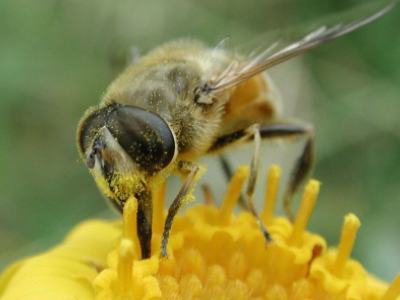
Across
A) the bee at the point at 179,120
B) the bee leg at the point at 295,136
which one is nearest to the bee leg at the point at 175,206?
the bee at the point at 179,120

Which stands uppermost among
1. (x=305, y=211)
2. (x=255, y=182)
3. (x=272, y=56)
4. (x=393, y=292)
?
(x=272, y=56)

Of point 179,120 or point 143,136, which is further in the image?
point 179,120

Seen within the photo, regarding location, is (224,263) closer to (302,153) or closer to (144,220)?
(144,220)

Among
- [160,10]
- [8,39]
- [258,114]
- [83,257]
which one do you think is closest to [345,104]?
[160,10]

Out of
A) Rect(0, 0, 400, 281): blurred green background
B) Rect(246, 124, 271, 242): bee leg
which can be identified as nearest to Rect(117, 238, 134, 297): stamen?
Rect(246, 124, 271, 242): bee leg

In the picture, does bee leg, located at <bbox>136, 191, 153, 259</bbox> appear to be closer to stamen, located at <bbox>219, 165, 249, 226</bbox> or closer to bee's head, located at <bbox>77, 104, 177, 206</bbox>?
bee's head, located at <bbox>77, 104, 177, 206</bbox>

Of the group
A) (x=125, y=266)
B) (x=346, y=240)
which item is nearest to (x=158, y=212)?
(x=125, y=266)

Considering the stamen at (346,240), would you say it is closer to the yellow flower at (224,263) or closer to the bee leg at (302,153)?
the yellow flower at (224,263)
